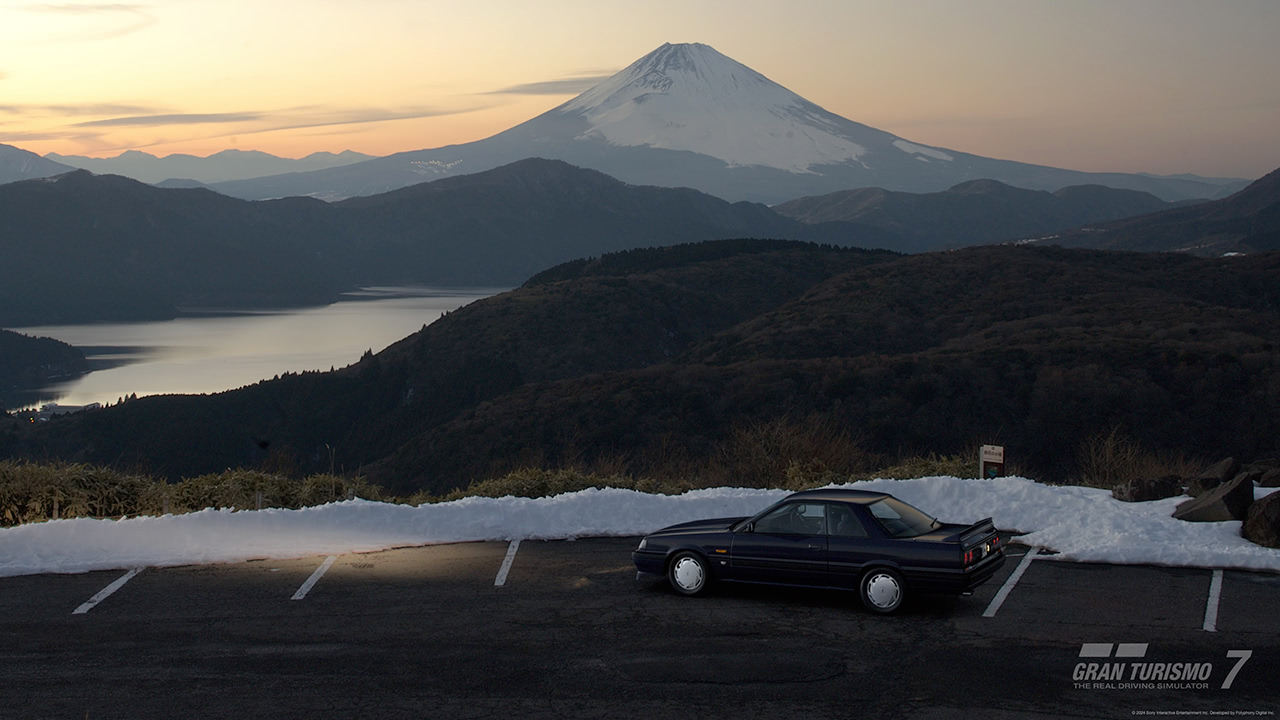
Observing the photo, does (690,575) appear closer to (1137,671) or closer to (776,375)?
(1137,671)

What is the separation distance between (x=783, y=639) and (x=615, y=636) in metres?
1.61

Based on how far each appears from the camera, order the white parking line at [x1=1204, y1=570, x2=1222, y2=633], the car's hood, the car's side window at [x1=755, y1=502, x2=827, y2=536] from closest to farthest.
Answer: the white parking line at [x1=1204, y1=570, x2=1222, y2=633]
the car's side window at [x1=755, y1=502, x2=827, y2=536]
the car's hood

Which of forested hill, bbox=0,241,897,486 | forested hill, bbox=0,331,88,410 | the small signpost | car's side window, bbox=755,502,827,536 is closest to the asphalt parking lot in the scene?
car's side window, bbox=755,502,827,536

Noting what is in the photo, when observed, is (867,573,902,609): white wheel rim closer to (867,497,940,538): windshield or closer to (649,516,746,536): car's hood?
(867,497,940,538): windshield

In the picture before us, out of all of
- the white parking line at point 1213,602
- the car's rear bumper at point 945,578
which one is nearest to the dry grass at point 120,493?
the car's rear bumper at point 945,578

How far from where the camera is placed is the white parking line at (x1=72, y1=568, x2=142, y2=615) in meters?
11.1

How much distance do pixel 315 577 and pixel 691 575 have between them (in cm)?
442

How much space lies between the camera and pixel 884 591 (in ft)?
35.3

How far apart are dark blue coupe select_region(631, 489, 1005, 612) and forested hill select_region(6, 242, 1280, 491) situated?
8.94m

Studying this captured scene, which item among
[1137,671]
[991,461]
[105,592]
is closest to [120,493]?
[105,592]

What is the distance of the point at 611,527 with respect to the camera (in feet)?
47.2

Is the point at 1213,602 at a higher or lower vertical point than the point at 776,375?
higher

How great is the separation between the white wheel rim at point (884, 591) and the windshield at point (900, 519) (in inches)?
18.7

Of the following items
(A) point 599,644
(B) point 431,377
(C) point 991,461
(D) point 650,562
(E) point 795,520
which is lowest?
(B) point 431,377
